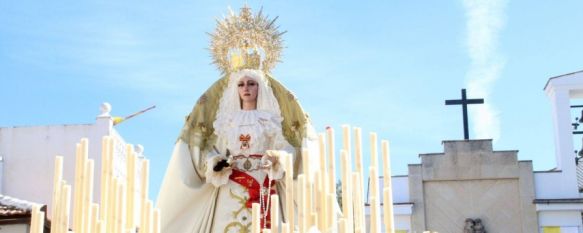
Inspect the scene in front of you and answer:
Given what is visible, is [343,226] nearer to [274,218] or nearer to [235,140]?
[274,218]

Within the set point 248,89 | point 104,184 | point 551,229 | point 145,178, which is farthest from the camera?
point 551,229

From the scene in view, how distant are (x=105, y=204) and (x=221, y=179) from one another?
2245 mm

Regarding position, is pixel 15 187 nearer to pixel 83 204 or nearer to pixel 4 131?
pixel 4 131

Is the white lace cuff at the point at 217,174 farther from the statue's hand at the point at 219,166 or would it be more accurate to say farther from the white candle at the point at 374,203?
the white candle at the point at 374,203

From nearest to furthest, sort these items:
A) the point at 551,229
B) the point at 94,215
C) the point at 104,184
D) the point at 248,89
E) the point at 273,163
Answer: the point at 94,215, the point at 104,184, the point at 273,163, the point at 248,89, the point at 551,229

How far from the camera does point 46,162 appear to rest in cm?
1761

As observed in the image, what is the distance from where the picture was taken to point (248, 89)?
796 cm

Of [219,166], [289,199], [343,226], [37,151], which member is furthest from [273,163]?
[37,151]

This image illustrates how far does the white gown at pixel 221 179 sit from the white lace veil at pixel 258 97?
0.23 feet

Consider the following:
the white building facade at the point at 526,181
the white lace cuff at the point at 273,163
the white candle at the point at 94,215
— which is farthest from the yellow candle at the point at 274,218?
the white building facade at the point at 526,181

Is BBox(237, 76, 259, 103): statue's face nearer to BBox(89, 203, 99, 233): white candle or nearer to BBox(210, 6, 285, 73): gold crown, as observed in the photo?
BBox(210, 6, 285, 73): gold crown

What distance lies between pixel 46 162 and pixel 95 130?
1.05 m

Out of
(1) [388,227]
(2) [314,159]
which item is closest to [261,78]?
(2) [314,159]

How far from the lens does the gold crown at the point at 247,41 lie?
811 cm
